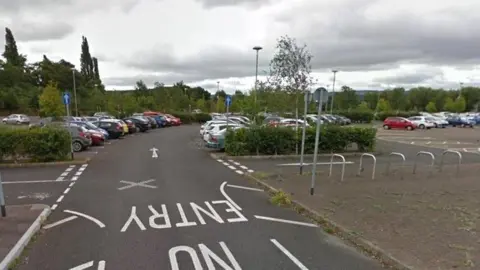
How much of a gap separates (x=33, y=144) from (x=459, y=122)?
164ft

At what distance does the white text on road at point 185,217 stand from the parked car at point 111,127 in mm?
20773

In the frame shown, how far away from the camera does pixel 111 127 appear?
27359mm

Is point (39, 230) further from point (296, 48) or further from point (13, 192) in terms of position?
point (296, 48)

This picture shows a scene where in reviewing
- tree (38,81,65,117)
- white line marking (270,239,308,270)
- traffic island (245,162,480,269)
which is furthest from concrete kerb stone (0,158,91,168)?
tree (38,81,65,117)

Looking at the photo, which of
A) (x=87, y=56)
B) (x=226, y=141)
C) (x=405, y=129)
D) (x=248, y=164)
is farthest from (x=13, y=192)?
(x=87, y=56)

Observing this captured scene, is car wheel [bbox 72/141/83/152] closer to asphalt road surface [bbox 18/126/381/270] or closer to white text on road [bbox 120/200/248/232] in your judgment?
asphalt road surface [bbox 18/126/381/270]

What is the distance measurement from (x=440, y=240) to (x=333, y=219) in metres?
1.87

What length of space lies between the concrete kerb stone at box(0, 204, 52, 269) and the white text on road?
1.51 m

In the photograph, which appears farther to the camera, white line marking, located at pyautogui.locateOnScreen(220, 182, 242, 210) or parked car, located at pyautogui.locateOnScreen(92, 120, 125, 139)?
parked car, located at pyautogui.locateOnScreen(92, 120, 125, 139)

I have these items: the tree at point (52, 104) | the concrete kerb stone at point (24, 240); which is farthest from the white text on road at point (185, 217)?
the tree at point (52, 104)

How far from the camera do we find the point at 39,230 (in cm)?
653

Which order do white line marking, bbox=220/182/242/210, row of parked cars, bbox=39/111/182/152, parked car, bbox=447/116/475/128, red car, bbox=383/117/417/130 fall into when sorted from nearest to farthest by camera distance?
white line marking, bbox=220/182/242/210
row of parked cars, bbox=39/111/182/152
red car, bbox=383/117/417/130
parked car, bbox=447/116/475/128

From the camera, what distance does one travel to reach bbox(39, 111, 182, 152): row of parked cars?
745 inches

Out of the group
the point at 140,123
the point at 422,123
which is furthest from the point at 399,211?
the point at 422,123
